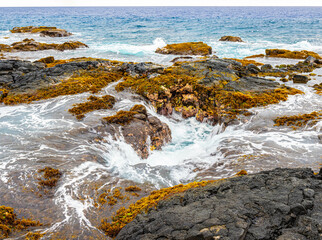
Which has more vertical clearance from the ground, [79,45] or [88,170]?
[79,45]

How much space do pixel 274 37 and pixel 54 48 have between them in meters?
74.0

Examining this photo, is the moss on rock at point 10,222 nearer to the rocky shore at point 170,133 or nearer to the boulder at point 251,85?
the rocky shore at point 170,133

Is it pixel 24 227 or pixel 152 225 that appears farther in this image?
pixel 24 227

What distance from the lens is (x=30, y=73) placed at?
26766 millimetres

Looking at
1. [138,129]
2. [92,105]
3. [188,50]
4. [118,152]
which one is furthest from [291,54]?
[118,152]

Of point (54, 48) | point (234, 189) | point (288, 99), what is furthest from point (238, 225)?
point (54, 48)

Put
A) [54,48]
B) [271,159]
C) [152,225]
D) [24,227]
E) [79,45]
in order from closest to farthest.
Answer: [152,225]
[24,227]
[271,159]
[54,48]
[79,45]

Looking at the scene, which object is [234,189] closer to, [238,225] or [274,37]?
[238,225]

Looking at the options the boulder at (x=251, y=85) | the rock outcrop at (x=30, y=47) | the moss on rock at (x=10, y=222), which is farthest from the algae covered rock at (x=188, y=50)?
the moss on rock at (x=10, y=222)

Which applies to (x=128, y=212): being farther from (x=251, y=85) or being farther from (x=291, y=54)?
(x=291, y=54)

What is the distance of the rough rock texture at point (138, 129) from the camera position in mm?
16938

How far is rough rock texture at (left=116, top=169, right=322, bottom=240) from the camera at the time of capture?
578 cm

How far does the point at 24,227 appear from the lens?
28.3ft

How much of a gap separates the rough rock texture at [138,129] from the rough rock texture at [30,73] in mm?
A: 13181
